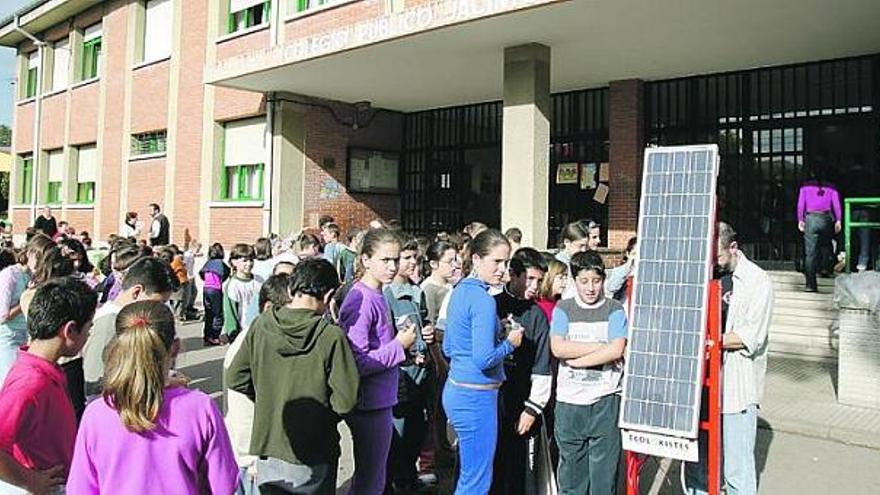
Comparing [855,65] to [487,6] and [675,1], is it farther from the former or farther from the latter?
[487,6]

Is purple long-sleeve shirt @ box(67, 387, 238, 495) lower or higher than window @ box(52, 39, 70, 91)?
lower

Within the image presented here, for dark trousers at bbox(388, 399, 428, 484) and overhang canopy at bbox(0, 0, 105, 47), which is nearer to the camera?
dark trousers at bbox(388, 399, 428, 484)

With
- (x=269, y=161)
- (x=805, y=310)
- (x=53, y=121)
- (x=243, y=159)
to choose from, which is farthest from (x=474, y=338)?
(x=53, y=121)

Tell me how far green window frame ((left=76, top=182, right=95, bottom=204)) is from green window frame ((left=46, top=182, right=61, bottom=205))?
126 cm

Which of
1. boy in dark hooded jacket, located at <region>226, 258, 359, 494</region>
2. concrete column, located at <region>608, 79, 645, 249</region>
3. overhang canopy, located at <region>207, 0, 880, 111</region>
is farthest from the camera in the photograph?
concrete column, located at <region>608, 79, 645, 249</region>

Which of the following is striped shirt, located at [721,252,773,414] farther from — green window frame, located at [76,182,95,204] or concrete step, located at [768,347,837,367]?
green window frame, located at [76,182,95,204]

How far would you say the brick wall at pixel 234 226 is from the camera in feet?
51.1

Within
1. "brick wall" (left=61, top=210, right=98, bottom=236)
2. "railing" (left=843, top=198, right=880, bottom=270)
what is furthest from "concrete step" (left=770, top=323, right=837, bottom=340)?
"brick wall" (left=61, top=210, right=98, bottom=236)

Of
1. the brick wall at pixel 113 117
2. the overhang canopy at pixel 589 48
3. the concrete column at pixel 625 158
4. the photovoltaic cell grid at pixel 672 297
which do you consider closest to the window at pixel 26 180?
the brick wall at pixel 113 117

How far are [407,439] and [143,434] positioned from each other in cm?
291

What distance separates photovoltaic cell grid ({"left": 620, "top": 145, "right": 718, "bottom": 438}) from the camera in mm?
3934

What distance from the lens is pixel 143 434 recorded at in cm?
236

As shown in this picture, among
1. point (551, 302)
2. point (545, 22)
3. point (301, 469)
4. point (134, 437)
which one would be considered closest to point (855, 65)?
point (545, 22)

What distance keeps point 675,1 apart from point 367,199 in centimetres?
914
